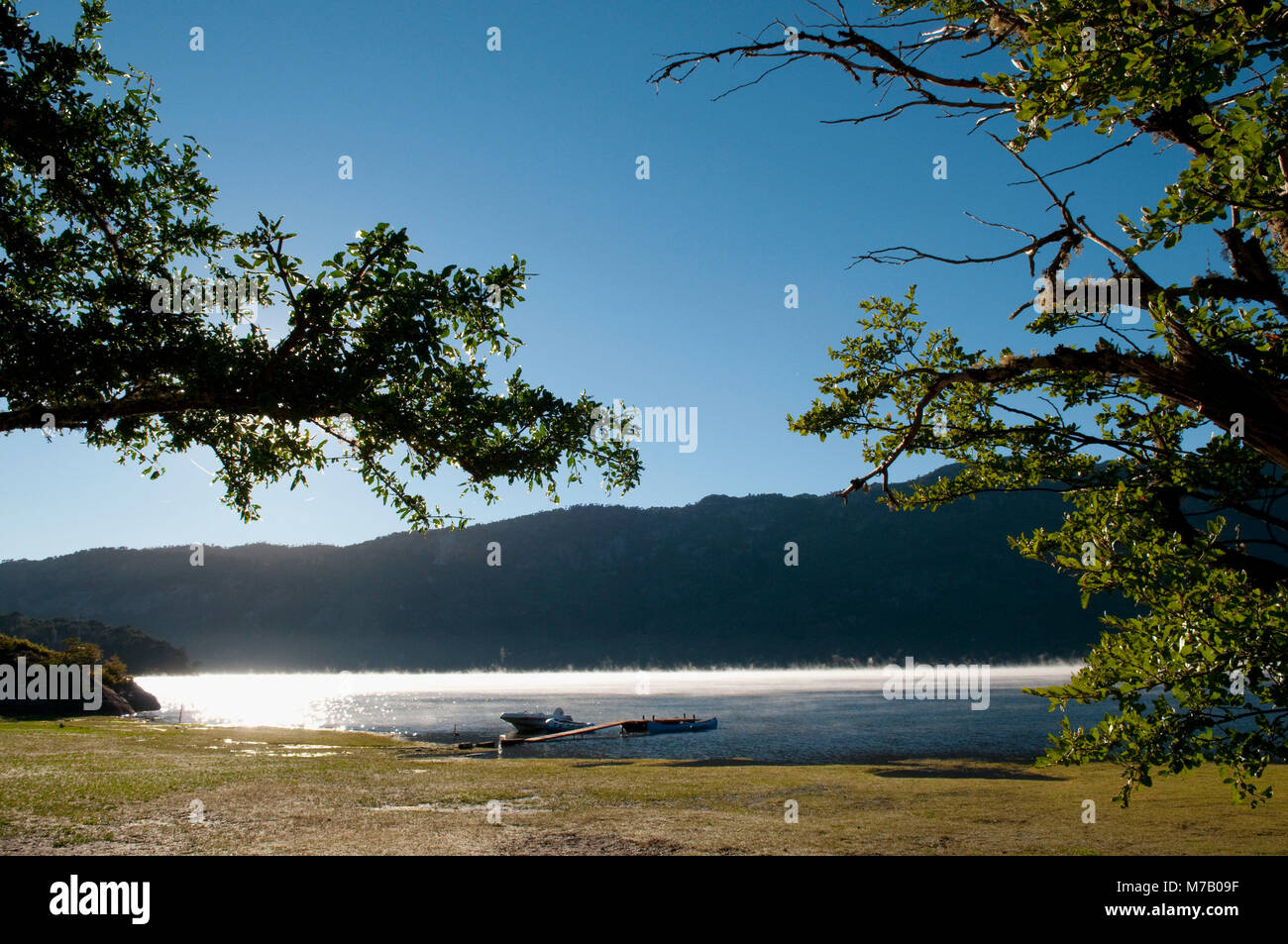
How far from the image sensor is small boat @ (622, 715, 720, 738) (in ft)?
206

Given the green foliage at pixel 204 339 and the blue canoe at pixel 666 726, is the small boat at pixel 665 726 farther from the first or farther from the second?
the green foliage at pixel 204 339

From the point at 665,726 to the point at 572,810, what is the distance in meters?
45.8

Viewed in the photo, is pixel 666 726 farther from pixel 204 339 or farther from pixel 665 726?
pixel 204 339

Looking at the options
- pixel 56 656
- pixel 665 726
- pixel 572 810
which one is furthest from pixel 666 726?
pixel 56 656

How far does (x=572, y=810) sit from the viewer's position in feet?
65.3

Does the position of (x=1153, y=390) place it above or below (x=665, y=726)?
above

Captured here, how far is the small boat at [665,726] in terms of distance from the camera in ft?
206

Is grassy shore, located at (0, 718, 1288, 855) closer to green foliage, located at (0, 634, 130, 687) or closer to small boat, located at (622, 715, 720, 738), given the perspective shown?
small boat, located at (622, 715, 720, 738)

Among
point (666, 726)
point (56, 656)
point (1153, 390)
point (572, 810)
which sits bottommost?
point (666, 726)

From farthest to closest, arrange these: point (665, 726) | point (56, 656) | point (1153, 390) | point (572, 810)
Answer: point (56, 656) → point (665, 726) → point (572, 810) → point (1153, 390)

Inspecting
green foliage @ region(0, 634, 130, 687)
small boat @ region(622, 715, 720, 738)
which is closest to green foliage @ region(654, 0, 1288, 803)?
small boat @ region(622, 715, 720, 738)

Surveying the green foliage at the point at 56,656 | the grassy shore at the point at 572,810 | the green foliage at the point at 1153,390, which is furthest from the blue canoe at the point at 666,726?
the green foliage at the point at 1153,390
